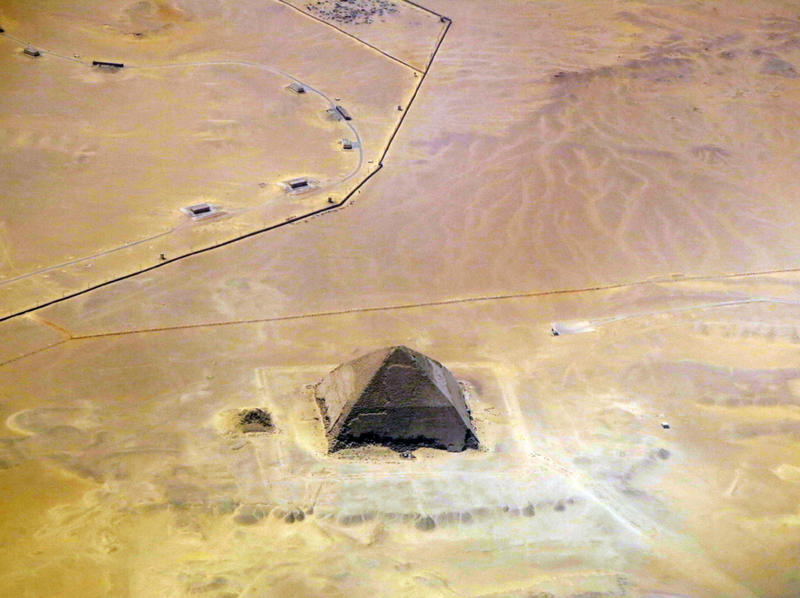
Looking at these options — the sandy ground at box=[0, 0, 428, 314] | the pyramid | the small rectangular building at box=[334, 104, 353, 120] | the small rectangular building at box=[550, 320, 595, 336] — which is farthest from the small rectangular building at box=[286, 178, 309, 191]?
the pyramid

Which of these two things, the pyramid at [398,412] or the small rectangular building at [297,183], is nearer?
the pyramid at [398,412]

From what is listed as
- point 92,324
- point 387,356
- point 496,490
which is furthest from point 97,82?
point 496,490

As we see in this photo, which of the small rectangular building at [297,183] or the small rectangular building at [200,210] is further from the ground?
the small rectangular building at [297,183]

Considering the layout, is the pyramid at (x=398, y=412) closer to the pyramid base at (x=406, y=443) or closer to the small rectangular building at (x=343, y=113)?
the pyramid base at (x=406, y=443)

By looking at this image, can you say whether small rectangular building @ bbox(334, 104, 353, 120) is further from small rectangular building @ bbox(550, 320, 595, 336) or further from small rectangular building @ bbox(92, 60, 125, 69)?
small rectangular building @ bbox(550, 320, 595, 336)

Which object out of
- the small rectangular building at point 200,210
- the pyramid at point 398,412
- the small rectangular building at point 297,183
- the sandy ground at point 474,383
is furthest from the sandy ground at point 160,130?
the pyramid at point 398,412

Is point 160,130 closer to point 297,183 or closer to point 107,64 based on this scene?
point 107,64
